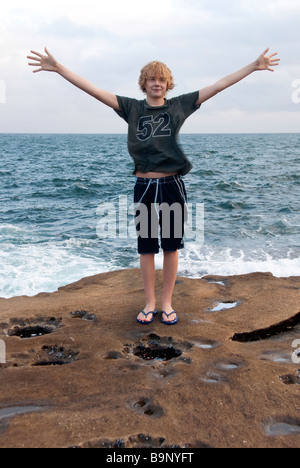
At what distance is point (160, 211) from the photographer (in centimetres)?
353

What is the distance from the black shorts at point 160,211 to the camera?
346 cm

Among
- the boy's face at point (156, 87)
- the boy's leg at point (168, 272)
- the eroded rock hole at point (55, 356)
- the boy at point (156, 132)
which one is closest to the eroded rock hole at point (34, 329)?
the eroded rock hole at point (55, 356)

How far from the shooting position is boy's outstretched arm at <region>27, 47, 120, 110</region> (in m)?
3.25

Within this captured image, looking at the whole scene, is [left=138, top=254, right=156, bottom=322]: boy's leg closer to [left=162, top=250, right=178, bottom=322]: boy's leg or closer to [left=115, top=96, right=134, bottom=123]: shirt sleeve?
[left=162, top=250, right=178, bottom=322]: boy's leg

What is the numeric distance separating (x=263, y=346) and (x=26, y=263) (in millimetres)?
4857

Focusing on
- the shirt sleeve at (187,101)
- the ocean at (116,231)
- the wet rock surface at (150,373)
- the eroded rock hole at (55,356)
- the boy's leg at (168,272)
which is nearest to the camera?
the wet rock surface at (150,373)

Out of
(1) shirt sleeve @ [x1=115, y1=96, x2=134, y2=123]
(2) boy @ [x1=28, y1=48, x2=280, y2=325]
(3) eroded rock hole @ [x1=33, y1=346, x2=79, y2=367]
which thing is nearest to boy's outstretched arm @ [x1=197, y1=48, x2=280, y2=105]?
(2) boy @ [x1=28, y1=48, x2=280, y2=325]

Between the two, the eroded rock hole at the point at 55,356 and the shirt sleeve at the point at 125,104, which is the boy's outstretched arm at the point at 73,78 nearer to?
the shirt sleeve at the point at 125,104

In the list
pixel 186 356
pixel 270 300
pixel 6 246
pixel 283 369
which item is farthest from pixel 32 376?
pixel 6 246

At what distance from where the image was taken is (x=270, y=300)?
13.4 ft

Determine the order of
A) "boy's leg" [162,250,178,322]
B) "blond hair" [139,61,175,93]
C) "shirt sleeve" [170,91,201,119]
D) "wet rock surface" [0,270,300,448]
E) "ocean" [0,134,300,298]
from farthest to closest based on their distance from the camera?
"ocean" [0,134,300,298], "boy's leg" [162,250,178,322], "shirt sleeve" [170,91,201,119], "blond hair" [139,61,175,93], "wet rock surface" [0,270,300,448]

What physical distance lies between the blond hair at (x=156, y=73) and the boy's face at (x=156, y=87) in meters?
0.02

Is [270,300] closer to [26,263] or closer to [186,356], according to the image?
[186,356]

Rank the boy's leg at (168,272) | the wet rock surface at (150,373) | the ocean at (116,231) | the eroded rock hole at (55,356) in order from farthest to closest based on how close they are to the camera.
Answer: the ocean at (116,231), the boy's leg at (168,272), the eroded rock hole at (55,356), the wet rock surface at (150,373)
